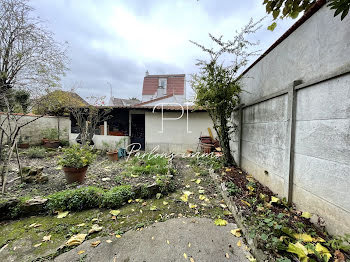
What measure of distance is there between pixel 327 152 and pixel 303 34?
177cm

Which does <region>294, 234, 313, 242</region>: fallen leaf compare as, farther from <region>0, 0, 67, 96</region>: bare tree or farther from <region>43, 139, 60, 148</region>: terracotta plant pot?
<region>43, 139, 60, 148</region>: terracotta plant pot

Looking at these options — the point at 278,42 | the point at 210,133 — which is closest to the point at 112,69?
the point at 210,133

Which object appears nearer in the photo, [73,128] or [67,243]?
[67,243]

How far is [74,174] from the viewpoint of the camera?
11.9ft

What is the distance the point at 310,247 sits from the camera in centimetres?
148

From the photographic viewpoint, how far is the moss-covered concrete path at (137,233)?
1766 millimetres

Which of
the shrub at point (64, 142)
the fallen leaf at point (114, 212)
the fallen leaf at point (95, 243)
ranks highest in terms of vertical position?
the shrub at point (64, 142)

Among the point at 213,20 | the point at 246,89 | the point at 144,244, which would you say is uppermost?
the point at 213,20

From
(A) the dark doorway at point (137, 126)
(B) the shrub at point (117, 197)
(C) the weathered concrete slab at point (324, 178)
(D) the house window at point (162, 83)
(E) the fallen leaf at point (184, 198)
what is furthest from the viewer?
(D) the house window at point (162, 83)

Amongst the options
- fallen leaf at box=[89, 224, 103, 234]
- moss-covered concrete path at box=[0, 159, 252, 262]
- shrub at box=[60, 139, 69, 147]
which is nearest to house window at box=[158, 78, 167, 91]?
shrub at box=[60, 139, 69, 147]

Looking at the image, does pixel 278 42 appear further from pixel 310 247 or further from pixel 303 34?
pixel 310 247

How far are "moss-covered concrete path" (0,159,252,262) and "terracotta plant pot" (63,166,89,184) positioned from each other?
1216mm

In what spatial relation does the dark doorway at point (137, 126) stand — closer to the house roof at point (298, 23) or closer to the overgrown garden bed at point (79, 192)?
the overgrown garden bed at point (79, 192)

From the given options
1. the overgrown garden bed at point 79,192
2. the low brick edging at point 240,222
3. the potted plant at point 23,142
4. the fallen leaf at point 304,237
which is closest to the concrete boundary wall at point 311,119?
the fallen leaf at point 304,237
